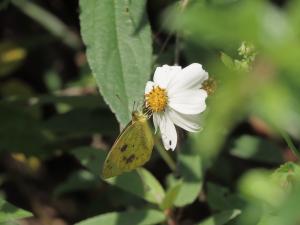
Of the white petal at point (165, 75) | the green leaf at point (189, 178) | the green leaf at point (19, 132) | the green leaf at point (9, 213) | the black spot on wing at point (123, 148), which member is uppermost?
the white petal at point (165, 75)

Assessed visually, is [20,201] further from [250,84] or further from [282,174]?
[250,84]

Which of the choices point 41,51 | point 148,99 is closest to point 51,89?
point 41,51

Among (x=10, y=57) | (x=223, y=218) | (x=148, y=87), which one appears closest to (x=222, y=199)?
(x=223, y=218)

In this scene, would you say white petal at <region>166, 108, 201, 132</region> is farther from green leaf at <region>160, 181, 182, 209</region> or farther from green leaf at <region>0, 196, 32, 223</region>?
green leaf at <region>0, 196, 32, 223</region>

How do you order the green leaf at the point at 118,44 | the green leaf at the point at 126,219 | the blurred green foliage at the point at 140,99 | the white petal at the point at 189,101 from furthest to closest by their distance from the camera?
the green leaf at the point at 126,219 < the green leaf at the point at 118,44 < the white petal at the point at 189,101 < the blurred green foliage at the point at 140,99

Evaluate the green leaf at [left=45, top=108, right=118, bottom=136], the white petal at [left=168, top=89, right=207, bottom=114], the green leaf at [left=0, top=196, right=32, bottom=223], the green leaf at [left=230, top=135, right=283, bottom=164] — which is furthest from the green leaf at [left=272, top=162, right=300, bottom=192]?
the green leaf at [left=45, top=108, right=118, bottom=136]

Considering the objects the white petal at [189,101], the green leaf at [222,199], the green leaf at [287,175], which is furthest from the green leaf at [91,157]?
the green leaf at [287,175]

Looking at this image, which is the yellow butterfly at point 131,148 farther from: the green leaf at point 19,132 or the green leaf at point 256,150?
the green leaf at point 19,132
